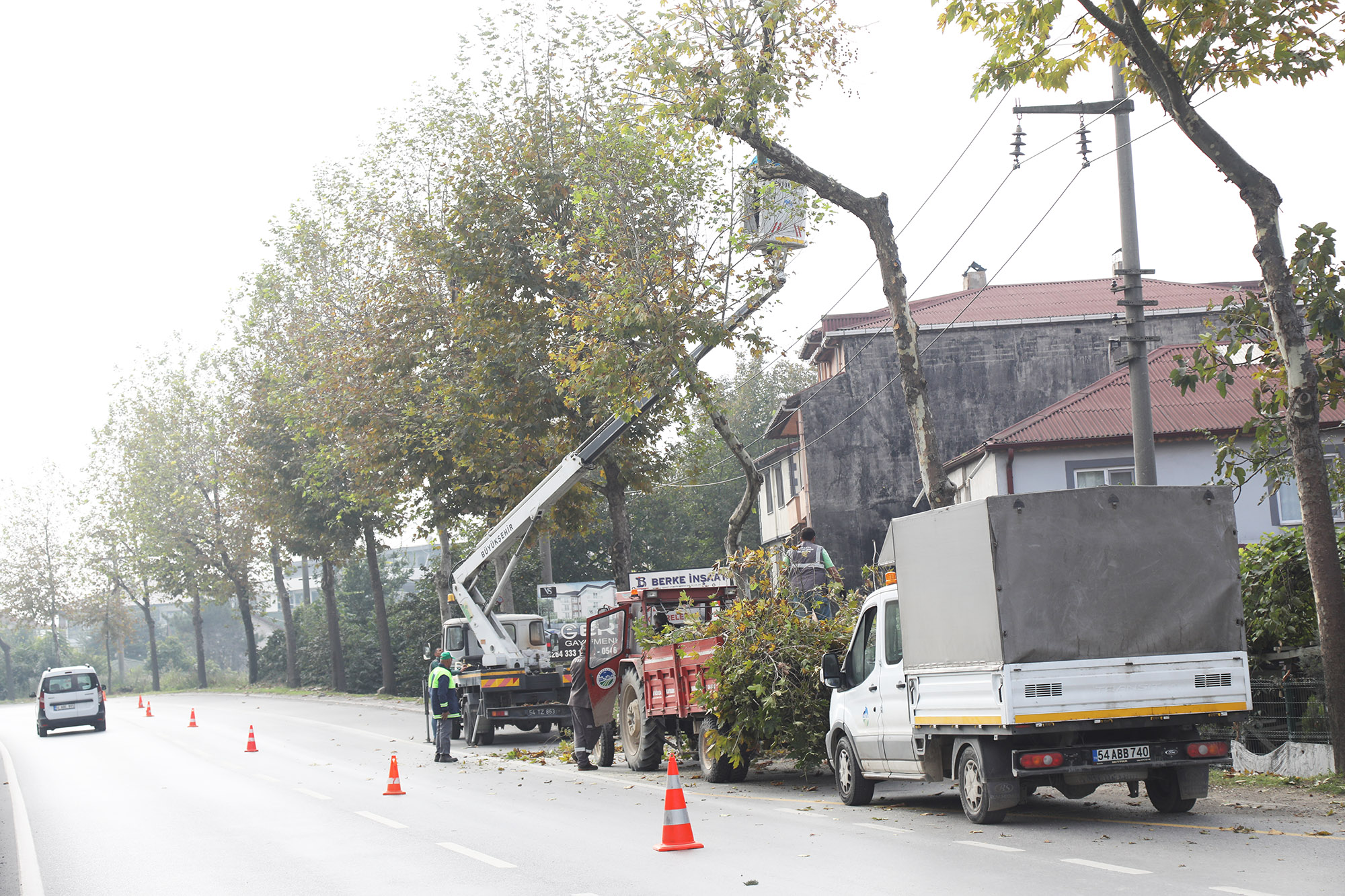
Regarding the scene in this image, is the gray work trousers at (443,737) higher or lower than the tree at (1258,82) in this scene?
lower

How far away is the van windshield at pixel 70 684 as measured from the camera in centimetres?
3622

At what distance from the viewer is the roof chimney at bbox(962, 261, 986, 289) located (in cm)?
4559

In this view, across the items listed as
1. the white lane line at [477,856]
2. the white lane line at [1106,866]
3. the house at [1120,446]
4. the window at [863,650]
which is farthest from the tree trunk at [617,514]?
the white lane line at [1106,866]

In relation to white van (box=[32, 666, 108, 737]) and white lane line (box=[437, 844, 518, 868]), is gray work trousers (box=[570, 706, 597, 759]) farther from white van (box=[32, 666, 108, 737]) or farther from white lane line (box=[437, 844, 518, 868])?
white van (box=[32, 666, 108, 737])

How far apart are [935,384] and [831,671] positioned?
1068 inches

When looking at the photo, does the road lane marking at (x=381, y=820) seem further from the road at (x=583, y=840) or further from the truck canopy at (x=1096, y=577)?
the truck canopy at (x=1096, y=577)

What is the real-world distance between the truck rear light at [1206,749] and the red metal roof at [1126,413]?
20566 mm

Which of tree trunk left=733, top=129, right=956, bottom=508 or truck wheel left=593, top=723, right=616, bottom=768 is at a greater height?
tree trunk left=733, top=129, right=956, bottom=508

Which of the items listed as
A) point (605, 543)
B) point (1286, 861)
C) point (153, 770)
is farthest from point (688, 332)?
point (605, 543)

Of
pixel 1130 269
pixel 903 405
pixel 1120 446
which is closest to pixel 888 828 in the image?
pixel 1130 269

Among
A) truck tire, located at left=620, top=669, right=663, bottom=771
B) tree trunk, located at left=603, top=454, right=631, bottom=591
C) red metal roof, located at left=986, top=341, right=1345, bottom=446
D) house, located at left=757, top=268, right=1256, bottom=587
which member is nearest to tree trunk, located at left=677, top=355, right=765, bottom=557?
truck tire, located at left=620, top=669, right=663, bottom=771

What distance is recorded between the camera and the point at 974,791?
428 inches

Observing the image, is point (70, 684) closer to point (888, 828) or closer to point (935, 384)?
point (935, 384)

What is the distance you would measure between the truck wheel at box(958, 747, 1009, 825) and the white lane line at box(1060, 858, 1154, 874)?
62.7 inches
